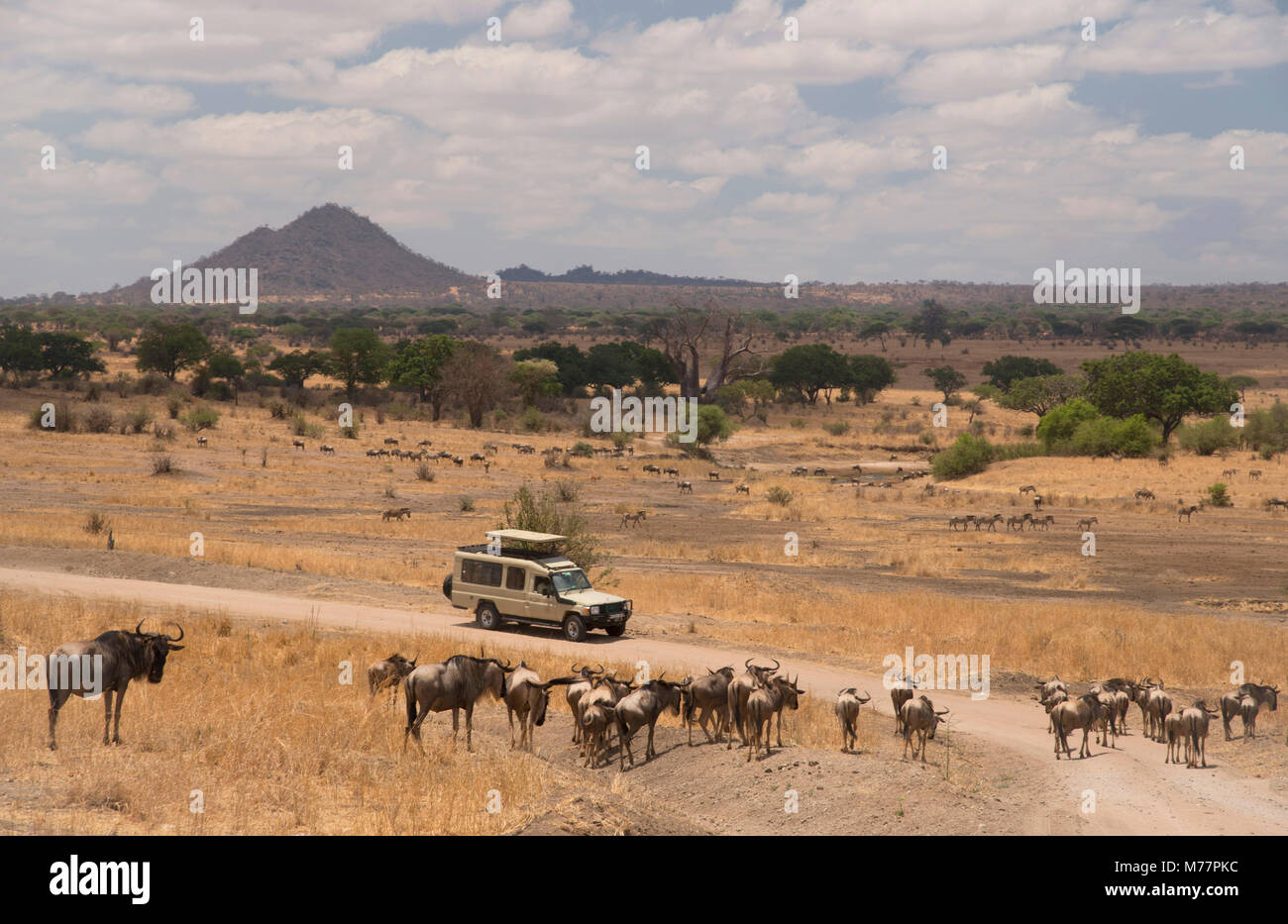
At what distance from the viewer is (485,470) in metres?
71.2

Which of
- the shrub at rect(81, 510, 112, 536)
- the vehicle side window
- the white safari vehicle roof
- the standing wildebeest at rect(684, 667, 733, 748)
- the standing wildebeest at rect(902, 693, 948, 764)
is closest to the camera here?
the standing wildebeest at rect(902, 693, 948, 764)

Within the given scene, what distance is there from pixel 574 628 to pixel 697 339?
3622 inches

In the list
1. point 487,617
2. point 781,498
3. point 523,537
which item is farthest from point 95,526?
point 781,498

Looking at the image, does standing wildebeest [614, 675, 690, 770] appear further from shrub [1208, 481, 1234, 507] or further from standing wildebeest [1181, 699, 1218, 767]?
shrub [1208, 481, 1234, 507]

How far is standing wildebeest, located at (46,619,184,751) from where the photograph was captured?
1284cm

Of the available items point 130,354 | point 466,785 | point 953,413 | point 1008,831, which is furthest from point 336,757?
point 130,354

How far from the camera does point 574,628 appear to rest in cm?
2536

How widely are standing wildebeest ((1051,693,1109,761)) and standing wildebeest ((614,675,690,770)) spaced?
590cm

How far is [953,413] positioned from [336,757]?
115692 millimetres

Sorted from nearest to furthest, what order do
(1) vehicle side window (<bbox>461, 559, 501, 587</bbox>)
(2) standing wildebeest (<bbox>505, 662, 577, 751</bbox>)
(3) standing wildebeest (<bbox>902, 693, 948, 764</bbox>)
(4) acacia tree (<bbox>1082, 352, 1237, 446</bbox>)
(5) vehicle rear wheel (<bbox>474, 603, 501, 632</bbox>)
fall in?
(2) standing wildebeest (<bbox>505, 662, 577, 751</bbox>) < (3) standing wildebeest (<bbox>902, 693, 948, 764</bbox>) < (5) vehicle rear wheel (<bbox>474, 603, 501, 632</bbox>) < (1) vehicle side window (<bbox>461, 559, 501, 587</bbox>) < (4) acacia tree (<bbox>1082, 352, 1237, 446</bbox>)

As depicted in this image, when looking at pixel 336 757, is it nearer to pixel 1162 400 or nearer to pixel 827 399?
pixel 1162 400

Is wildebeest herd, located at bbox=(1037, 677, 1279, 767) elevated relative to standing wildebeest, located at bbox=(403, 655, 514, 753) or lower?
lower

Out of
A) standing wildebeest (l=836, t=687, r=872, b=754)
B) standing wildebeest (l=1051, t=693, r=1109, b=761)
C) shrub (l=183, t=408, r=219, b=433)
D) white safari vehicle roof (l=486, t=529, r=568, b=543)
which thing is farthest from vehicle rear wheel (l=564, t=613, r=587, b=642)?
shrub (l=183, t=408, r=219, b=433)

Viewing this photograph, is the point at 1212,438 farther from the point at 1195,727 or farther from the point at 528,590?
the point at 1195,727
